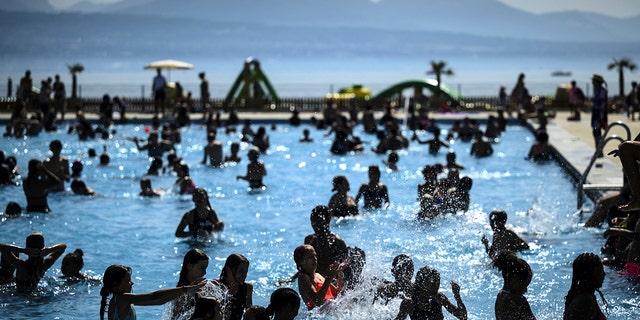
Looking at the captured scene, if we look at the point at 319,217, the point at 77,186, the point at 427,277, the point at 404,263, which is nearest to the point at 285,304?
the point at 427,277

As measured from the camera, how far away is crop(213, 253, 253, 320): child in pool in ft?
24.3

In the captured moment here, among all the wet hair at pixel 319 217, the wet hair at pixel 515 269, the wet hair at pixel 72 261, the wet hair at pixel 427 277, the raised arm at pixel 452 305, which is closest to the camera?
the wet hair at pixel 515 269

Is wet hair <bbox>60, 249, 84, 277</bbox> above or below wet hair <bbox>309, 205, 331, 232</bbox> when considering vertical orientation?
below

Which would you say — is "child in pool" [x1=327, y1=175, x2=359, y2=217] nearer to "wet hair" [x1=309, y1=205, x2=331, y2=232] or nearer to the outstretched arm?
"wet hair" [x1=309, y1=205, x2=331, y2=232]

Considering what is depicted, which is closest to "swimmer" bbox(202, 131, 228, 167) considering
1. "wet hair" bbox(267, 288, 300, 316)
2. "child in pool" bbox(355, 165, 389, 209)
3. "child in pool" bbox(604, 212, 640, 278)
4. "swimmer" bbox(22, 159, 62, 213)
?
"swimmer" bbox(22, 159, 62, 213)

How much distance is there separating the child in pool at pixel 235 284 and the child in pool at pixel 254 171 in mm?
9656

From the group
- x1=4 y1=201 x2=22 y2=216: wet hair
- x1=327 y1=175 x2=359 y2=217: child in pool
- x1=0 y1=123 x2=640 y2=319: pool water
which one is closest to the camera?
x1=0 y1=123 x2=640 y2=319: pool water

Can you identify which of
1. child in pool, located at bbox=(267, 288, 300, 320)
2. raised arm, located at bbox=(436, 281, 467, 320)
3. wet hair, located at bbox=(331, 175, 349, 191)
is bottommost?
raised arm, located at bbox=(436, 281, 467, 320)

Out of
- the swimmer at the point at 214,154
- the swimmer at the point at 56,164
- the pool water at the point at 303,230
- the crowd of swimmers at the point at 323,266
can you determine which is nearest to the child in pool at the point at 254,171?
the crowd of swimmers at the point at 323,266

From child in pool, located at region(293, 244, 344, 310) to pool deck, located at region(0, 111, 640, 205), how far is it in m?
7.63

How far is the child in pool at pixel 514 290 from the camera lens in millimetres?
6984

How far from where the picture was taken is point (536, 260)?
1154 centimetres

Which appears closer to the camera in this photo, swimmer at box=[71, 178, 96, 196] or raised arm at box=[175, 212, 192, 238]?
raised arm at box=[175, 212, 192, 238]

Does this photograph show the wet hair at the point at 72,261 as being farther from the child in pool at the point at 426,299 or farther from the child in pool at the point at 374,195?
the child in pool at the point at 374,195
